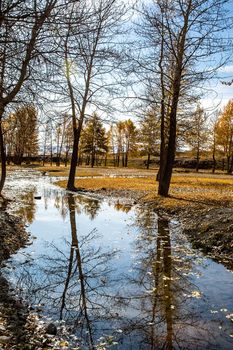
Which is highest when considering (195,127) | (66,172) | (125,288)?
(195,127)

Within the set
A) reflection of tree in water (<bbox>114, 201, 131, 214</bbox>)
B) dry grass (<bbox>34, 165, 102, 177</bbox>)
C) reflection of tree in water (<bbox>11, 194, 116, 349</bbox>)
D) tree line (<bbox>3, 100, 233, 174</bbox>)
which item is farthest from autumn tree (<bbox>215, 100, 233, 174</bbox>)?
reflection of tree in water (<bbox>11, 194, 116, 349</bbox>)

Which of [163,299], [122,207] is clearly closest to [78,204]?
[122,207]

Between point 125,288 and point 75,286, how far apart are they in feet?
3.29

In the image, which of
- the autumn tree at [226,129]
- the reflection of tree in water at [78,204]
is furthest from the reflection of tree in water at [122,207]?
the autumn tree at [226,129]

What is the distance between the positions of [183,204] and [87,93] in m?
11.9

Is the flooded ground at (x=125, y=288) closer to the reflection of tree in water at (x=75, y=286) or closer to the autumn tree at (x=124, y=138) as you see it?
the reflection of tree in water at (x=75, y=286)

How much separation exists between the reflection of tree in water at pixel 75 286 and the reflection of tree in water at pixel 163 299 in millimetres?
538

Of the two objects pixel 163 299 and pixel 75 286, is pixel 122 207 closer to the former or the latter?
pixel 75 286

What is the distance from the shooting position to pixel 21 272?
8.26 m

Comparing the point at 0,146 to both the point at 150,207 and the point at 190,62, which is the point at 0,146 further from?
the point at 190,62

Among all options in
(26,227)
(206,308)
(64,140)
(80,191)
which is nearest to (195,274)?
(206,308)

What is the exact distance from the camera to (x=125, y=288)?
751 cm

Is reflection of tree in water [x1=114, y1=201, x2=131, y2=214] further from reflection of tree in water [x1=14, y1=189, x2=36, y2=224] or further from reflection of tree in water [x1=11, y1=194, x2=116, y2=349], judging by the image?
reflection of tree in water [x1=11, y1=194, x2=116, y2=349]

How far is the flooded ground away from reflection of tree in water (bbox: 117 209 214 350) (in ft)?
0.05
